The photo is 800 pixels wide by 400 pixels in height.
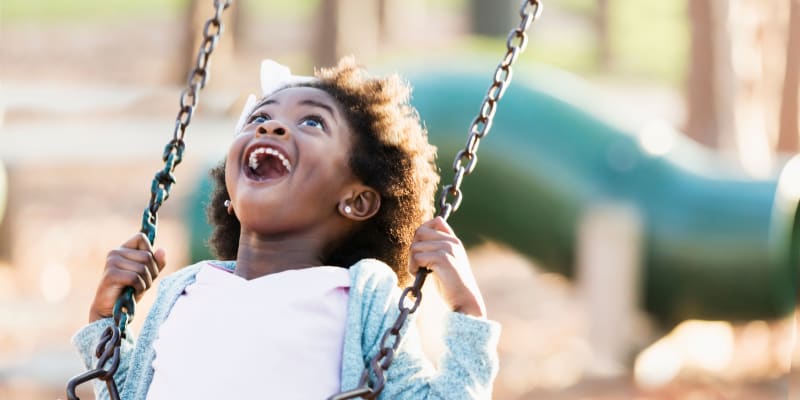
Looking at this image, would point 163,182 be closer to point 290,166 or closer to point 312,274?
point 290,166

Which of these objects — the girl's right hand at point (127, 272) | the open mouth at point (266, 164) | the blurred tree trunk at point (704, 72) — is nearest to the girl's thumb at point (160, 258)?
the girl's right hand at point (127, 272)

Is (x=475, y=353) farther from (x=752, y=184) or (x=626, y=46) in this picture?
(x=626, y=46)

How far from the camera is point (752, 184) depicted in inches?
204

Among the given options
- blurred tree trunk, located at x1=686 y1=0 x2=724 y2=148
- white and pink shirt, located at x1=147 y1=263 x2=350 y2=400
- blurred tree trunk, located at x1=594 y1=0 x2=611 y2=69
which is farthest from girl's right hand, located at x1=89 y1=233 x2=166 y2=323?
blurred tree trunk, located at x1=594 y1=0 x2=611 y2=69

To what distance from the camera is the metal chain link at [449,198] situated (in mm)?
2109

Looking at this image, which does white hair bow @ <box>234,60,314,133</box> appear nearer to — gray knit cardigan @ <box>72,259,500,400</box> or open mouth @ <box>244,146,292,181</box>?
open mouth @ <box>244,146,292,181</box>

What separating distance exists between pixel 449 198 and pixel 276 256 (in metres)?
0.40

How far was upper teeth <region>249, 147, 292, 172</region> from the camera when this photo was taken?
2391mm

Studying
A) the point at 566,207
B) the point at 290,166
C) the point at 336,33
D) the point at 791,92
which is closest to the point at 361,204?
the point at 290,166

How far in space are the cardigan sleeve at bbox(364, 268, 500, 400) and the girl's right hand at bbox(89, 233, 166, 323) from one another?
21.6 inches

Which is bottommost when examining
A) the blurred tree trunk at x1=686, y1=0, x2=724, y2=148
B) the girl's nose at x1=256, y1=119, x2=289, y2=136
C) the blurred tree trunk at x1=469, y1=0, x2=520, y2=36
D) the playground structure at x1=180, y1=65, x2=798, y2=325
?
the girl's nose at x1=256, y1=119, x2=289, y2=136

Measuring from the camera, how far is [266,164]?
2455 millimetres

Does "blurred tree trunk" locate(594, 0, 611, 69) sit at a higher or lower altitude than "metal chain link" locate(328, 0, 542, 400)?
higher

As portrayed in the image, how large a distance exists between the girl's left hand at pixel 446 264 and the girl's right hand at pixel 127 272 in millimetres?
612
